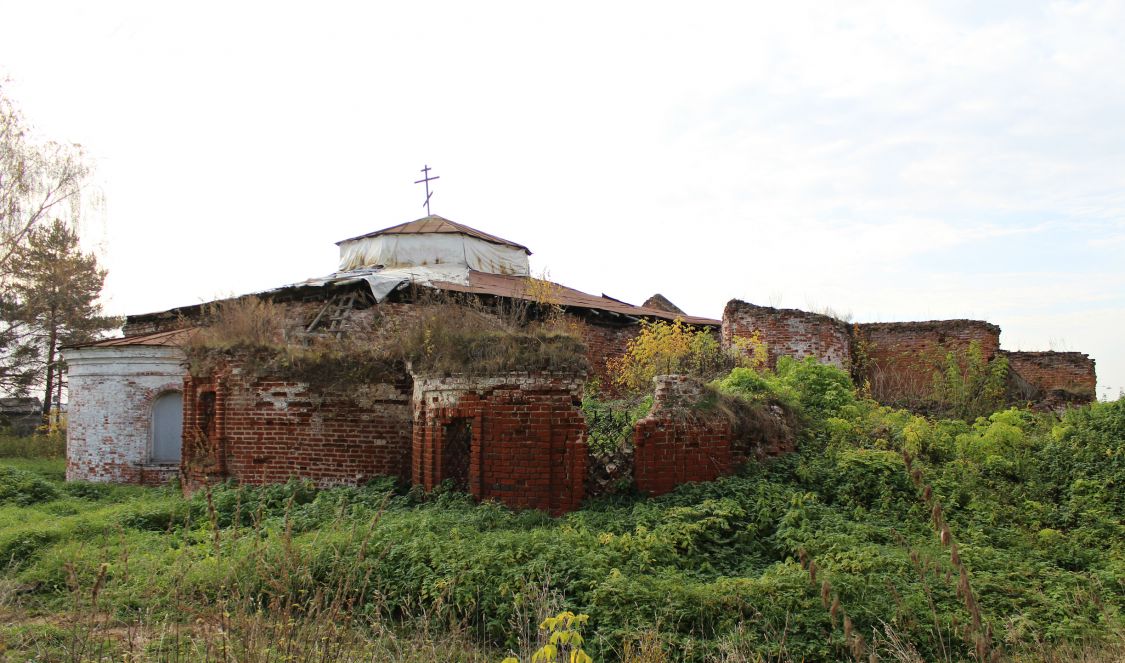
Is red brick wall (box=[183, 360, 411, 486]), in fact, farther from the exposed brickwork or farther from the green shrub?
the exposed brickwork

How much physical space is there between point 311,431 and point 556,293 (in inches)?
330

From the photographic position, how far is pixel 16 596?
711cm

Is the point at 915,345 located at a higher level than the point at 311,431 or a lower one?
higher

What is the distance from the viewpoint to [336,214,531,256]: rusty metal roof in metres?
21.3

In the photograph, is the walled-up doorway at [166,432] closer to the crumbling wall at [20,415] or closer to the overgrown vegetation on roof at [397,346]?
the overgrown vegetation on roof at [397,346]

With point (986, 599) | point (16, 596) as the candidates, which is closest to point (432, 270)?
point (16, 596)

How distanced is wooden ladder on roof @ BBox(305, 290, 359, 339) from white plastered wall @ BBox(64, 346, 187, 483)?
260 centimetres

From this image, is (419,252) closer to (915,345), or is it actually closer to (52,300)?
(915,345)

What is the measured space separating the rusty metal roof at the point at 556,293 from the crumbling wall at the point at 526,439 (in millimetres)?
8034

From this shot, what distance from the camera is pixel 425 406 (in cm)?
955

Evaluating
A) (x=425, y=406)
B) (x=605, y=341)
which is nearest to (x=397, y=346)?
(x=425, y=406)

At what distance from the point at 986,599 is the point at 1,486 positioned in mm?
13162

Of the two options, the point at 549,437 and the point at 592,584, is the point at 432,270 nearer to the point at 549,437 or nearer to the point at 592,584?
the point at 549,437

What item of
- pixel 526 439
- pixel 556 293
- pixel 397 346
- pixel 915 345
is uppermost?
pixel 556 293
